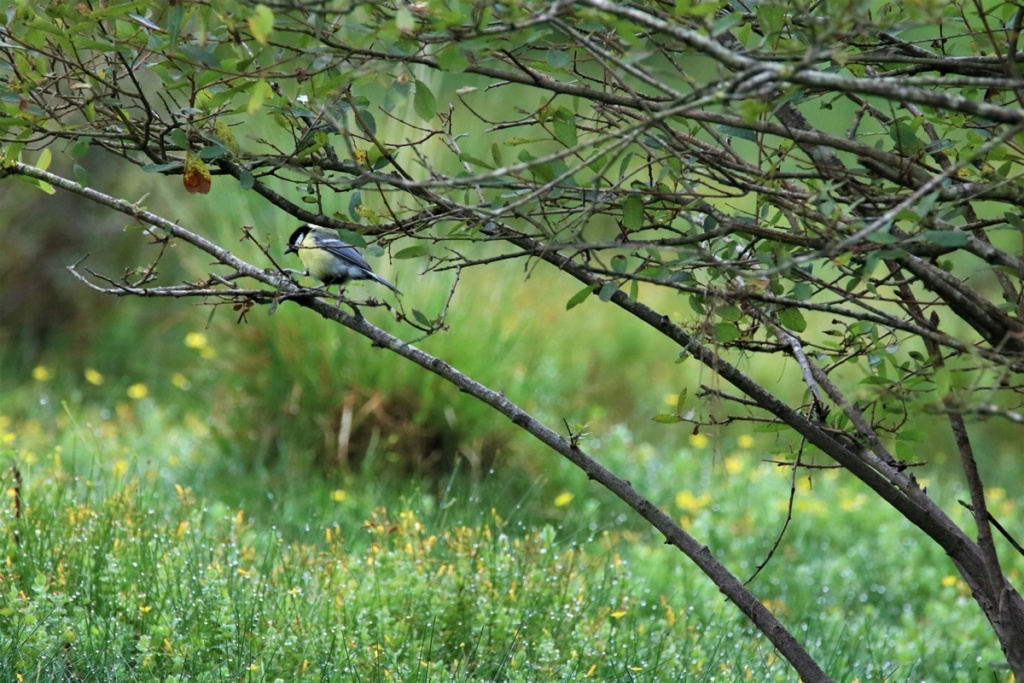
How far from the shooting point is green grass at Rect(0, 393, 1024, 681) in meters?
3.02

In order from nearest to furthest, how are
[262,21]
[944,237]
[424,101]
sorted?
[262,21], [944,237], [424,101]

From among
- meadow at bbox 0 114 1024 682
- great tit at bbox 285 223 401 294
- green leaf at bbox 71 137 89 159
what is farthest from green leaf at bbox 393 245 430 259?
great tit at bbox 285 223 401 294

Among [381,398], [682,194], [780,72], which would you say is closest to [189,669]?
[682,194]

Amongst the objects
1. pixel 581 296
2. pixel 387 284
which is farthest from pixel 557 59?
pixel 387 284

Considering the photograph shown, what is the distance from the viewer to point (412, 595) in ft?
11.2

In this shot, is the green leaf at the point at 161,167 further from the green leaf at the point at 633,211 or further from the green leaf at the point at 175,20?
the green leaf at the point at 633,211

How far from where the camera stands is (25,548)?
3.38 m

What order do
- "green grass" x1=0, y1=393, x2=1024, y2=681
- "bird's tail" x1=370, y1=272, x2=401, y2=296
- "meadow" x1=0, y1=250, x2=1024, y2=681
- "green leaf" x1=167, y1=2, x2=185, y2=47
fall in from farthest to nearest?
"meadow" x1=0, y1=250, x2=1024, y2=681 → "green grass" x1=0, y1=393, x2=1024, y2=681 → "bird's tail" x1=370, y1=272, x2=401, y2=296 → "green leaf" x1=167, y1=2, x2=185, y2=47

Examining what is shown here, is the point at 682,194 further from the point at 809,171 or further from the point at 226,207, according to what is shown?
the point at 226,207

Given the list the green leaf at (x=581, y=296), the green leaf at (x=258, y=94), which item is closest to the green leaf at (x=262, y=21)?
the green leaf at (x=258, y=94)

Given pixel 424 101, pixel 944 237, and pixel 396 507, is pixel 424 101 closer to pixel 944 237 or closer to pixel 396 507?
pixel 944 237

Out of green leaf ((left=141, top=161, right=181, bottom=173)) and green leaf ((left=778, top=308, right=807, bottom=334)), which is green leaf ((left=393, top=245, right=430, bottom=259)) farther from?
green leaf ((left=778, top=308, right=807, bottom=334))

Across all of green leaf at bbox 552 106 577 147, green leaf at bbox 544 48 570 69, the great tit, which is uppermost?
the great tit

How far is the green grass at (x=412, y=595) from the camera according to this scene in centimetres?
302
